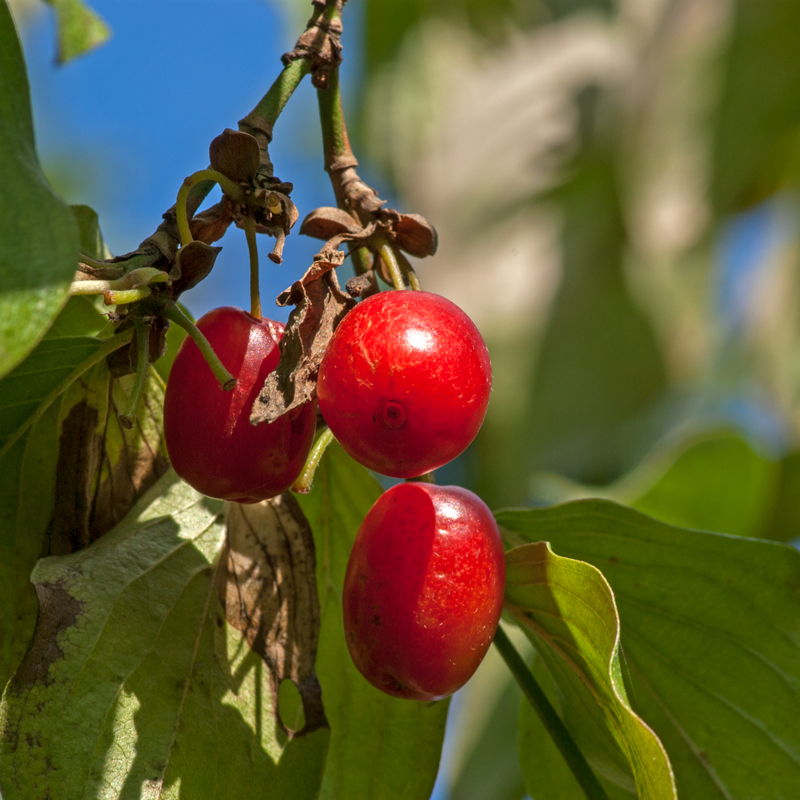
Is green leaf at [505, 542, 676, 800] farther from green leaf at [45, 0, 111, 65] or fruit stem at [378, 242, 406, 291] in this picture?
green leaf at [45, 0, 111, 65]

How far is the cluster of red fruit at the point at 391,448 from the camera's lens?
0.84 meters

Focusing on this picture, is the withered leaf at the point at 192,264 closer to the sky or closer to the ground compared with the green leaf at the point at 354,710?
closer to the sky

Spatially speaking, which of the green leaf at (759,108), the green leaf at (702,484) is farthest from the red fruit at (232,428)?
the green leaf at (759,108)

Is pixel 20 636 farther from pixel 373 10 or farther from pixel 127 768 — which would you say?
pixel 373 10

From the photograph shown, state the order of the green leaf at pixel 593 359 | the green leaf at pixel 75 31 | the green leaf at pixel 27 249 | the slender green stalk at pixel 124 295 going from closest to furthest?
the green leaf at pixel 27 249 → the slender green stalk at pixel 124 295 → the green leaf at pixel 75 31 → the green leaf at pixel 593 359

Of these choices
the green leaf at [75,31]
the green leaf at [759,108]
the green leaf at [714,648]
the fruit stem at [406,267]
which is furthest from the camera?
the green leaf at [759,108]

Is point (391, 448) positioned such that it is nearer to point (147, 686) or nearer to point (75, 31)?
point (147, 686)

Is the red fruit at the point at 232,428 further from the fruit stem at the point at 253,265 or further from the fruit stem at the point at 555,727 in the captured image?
the fruit stem at the point at 555,727

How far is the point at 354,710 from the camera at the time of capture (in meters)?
1.19

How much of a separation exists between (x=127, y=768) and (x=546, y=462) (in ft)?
16.1

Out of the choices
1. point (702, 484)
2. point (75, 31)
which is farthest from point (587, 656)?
point (702, 484)

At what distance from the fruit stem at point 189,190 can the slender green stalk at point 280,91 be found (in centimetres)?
10

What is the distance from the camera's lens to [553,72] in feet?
22.7

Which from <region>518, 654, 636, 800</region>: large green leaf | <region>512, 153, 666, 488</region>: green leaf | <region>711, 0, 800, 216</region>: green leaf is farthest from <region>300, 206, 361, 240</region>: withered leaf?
<region>512, 153, 666, 488</region>: green leaf
